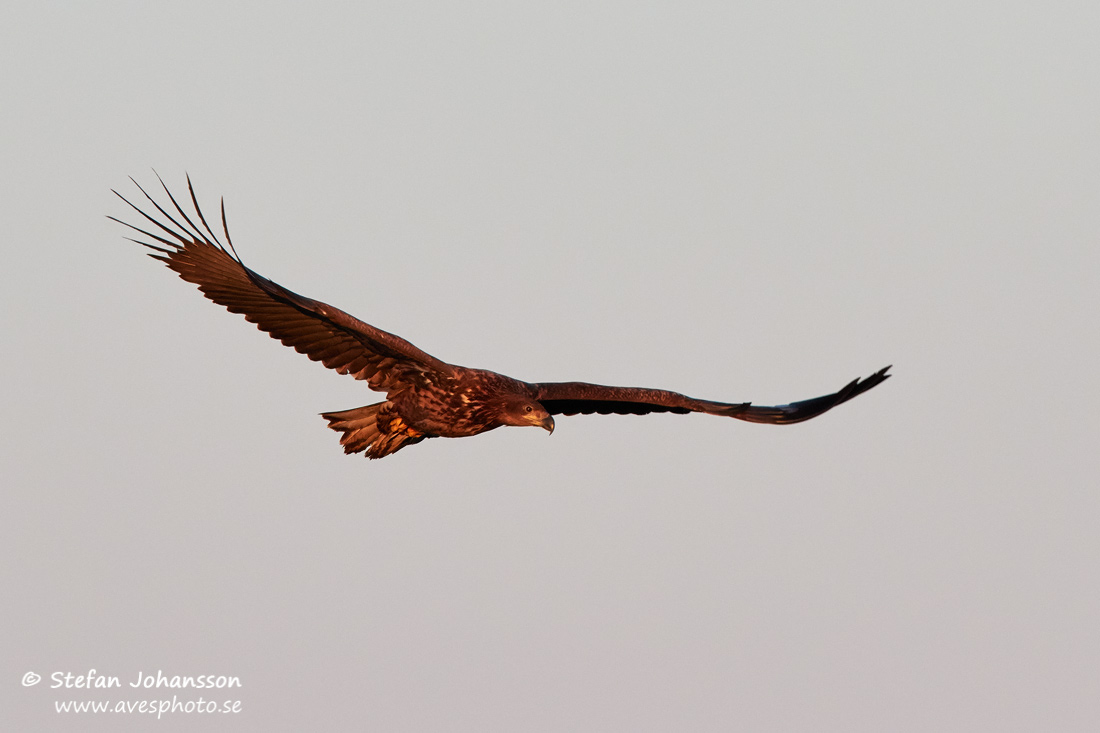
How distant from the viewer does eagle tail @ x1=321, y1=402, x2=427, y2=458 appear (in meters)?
10.7

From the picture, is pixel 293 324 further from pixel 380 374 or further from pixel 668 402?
pixel 668 402

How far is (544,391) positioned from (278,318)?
2421 millimetres

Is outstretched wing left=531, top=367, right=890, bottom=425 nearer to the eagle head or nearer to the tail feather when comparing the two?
the eagle head

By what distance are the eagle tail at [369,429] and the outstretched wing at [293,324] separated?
0.31m

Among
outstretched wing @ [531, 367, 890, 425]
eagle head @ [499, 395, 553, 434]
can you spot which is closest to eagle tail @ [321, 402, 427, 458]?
eagle head @ [499, 395, 553, 434]

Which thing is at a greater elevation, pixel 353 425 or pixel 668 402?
pixel 353 425

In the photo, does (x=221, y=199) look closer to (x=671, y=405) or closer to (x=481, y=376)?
(x=481, y=376)

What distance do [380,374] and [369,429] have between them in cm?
55

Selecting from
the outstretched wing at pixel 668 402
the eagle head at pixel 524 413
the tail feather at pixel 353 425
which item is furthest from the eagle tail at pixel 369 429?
the outstretched wing at pixel 668 402

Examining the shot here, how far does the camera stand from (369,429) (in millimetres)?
10734

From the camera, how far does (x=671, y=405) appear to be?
11109mm

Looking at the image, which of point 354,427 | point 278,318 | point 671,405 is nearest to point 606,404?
point 671,405

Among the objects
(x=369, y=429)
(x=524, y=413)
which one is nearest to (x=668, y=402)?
(x=524, y=413)

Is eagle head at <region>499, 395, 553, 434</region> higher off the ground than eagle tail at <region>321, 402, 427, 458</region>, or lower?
lower
